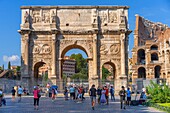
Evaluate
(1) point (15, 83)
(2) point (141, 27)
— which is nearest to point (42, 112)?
(1) point (15, 83)

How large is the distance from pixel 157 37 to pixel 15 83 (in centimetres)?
3923

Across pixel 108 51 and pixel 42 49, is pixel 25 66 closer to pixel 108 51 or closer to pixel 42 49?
pixel 42 49

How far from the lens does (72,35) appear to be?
35.8m

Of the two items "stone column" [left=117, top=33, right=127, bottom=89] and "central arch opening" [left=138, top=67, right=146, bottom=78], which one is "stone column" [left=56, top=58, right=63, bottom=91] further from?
"central arch opening" [left=138, top=67, right=146, bottom=78]

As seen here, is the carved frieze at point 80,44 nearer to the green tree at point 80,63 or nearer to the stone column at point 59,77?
the stone column at point 59,77

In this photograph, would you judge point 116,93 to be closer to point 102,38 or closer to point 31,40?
point 102,38

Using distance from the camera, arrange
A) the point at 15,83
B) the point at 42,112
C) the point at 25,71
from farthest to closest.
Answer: the point at 15,83, the point at 25,71, the point at 42,112

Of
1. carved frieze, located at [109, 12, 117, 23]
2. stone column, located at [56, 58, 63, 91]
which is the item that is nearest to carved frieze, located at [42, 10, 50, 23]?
stone column, located at [56, 58, 63, 91]

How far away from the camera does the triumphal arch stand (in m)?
35.5

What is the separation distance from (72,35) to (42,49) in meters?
3.53

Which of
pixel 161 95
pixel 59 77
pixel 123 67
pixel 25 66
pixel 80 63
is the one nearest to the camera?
pixel 161 95

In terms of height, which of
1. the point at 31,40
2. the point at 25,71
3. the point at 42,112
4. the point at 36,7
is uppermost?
the point at 36,7

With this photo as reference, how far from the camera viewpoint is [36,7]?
1422 inches

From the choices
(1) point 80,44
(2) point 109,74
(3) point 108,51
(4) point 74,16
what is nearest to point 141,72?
(3) point 108,51
